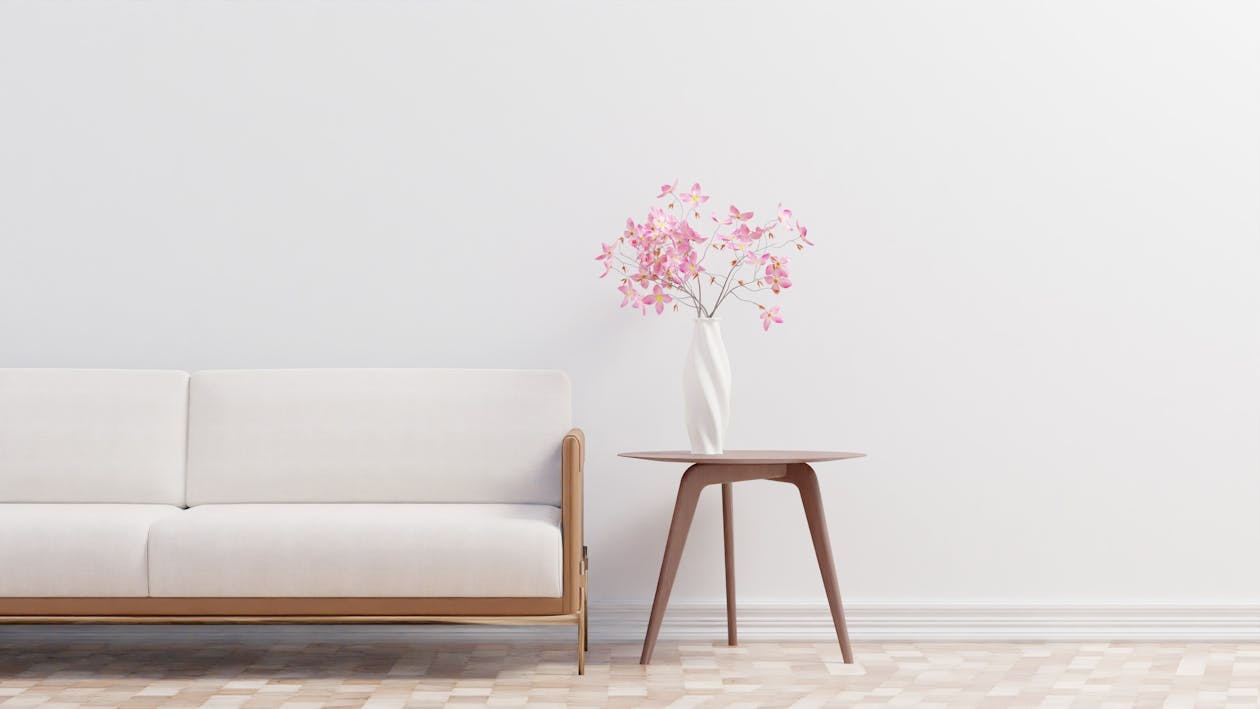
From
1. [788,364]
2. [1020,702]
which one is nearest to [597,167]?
[788,364]

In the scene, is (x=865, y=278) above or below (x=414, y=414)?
above

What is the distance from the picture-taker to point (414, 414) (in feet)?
11.1

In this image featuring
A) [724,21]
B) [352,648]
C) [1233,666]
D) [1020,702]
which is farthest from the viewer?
[724,21]

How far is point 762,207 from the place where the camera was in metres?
3.69

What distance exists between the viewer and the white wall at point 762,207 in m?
3.65

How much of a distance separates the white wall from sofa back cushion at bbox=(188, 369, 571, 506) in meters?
0.27

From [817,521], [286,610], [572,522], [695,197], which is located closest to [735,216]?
[695,197]

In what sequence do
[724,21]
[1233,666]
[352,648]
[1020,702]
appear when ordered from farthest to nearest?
[724,21] → [352,648] → [1233,666] → [1020,702]

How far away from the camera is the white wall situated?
144 inches

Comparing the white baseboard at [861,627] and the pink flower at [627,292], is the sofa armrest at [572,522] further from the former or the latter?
the white baseboard at [861,627]

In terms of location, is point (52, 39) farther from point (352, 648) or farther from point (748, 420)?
point (748, 420)

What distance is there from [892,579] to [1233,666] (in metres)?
0.92

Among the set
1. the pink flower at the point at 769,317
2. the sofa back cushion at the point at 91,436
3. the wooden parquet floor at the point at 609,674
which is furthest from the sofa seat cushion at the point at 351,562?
the pink flower at the point at 769,317

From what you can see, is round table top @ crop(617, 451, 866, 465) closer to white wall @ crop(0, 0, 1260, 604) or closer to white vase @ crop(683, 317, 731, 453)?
white vase @ crop(683, 317, 731, 453)
